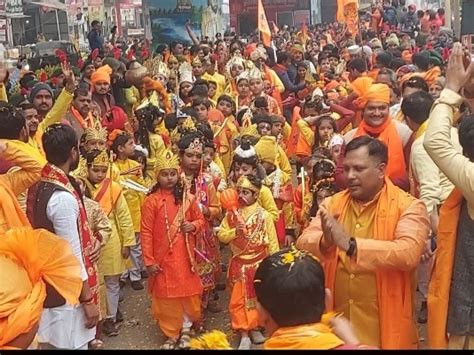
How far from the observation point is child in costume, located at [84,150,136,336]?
579cm

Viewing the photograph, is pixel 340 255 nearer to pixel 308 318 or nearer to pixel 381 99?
pixel 308 318

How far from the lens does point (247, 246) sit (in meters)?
5.41

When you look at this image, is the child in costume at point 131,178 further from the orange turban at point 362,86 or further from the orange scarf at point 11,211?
the orange scarf at point 11,211

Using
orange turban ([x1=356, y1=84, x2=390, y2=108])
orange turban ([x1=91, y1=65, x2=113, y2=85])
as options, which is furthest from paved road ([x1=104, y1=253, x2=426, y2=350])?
orange turban ([x1=91, y1=65, x2=113, y2=85])

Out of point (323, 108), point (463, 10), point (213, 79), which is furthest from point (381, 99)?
point (463, 10)

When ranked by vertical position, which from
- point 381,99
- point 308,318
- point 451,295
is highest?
point 381,99

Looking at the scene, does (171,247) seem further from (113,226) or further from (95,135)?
(95,135)

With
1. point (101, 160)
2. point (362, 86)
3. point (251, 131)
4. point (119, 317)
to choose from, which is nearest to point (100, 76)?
point (251, 131)

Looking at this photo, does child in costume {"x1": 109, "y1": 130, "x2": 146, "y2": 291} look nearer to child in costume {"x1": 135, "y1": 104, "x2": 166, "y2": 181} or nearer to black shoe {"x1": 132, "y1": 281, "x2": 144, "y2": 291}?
black shoe {"x1": 132, "y1": 281, "x2": 144, "y2": 291}

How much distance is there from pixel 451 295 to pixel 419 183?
109cm

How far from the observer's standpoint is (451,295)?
3414 millimetres

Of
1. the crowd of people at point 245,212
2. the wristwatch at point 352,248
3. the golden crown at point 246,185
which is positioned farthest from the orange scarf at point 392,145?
the wristwatch at point 352,248

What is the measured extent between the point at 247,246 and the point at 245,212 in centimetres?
25

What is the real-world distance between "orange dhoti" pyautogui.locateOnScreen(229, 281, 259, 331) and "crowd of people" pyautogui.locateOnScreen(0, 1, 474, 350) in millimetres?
10
